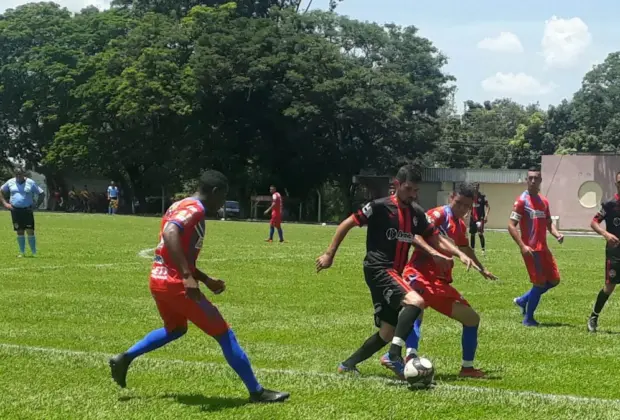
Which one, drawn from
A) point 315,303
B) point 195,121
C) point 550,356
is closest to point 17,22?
point 195,121

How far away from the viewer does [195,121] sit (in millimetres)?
60375

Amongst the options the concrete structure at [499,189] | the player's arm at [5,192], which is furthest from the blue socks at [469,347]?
the concrete structure at [499,189]

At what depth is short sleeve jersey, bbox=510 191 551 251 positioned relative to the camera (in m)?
12.2

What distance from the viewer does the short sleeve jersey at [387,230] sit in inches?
310

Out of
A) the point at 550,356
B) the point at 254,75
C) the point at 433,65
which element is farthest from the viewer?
the point at 433,65

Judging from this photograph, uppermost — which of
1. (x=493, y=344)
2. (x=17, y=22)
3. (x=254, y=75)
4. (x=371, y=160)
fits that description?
(x=17, y=22)

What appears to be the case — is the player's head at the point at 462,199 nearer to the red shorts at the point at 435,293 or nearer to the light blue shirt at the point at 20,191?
the red shorts at the point at 435,293

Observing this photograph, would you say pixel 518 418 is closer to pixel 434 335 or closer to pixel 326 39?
pixel 434 335

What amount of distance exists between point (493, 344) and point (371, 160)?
50874 mm

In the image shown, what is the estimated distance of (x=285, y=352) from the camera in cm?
949

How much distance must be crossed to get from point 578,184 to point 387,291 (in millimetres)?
48783

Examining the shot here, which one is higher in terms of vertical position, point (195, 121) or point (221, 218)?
point (195, 121)

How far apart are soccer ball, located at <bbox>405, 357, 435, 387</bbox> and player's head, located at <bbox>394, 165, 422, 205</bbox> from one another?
1.41m

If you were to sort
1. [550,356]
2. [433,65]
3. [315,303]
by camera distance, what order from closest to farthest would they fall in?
[550,356] < [315,303] < [433,65]
